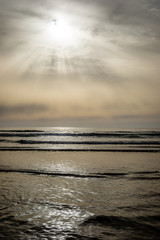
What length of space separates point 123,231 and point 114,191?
8.70 feet

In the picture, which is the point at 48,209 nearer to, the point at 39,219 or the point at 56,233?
the point at 39,219

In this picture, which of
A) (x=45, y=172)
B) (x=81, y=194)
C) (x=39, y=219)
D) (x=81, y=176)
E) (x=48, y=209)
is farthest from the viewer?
(x=45, y=172)

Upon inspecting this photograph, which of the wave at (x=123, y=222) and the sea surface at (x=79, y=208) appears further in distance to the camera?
the wave at (x=123, y=222)

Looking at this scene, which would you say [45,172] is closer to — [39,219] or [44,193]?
[44,193]

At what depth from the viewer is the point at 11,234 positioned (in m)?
3.77

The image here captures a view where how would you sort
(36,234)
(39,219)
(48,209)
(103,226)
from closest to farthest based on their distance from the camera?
(36,234), (103,226), (39,219), (48,209)

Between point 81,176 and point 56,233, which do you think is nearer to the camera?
point 56,233

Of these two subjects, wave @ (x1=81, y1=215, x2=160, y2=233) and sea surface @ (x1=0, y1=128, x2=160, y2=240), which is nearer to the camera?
sea surface @ (x1=0, y1=128, x2=160, y2=240)

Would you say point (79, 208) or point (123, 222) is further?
point (79, 208)

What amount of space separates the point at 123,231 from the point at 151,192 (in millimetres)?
2853

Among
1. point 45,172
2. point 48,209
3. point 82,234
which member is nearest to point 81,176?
point 45,172

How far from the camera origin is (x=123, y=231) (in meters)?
3.91

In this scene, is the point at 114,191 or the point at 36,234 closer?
the point at 36,234

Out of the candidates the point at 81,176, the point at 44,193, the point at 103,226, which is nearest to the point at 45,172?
the point at 81,176
